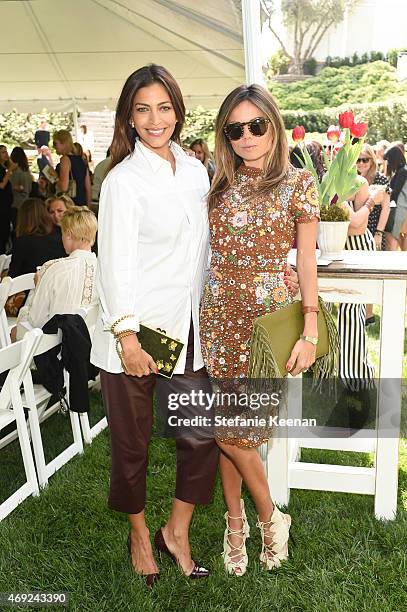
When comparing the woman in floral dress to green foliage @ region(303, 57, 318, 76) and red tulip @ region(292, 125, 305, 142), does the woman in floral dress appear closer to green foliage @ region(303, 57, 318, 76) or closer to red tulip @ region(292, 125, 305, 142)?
red tulip @ region(292, 125, 305, 142)

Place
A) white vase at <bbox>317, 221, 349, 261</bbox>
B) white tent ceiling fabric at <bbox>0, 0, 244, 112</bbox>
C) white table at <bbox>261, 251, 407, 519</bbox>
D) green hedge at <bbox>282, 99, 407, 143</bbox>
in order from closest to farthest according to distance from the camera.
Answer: white table at <bbox>261, 251, 407, 519</bbox> < white vase at <bbox>317, 221, 349, 261</bbox> < white tent ceiling fabric at <bbox>0, 0, 244, 112</bbox> < green hedge at <bbox>282, 99, 407, 143</bbox>

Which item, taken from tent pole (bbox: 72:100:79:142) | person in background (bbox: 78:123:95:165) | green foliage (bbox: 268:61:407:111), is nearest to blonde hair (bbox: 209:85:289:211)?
tent pole (bbox: 72:100:79:142)

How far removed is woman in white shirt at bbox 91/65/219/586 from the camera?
230 cm

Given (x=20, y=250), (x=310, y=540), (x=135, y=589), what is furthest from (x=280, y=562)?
(x=20, y=250)

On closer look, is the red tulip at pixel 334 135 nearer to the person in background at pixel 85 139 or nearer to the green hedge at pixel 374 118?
the person in background at pixel 85 139

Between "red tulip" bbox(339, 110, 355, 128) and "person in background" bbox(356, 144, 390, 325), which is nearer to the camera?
"red tulip" bbox(339, 110, 355, 128)

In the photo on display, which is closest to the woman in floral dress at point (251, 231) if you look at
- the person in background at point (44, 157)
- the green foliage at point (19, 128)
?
the person in background at point (44, 157)

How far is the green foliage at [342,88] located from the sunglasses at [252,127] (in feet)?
52.2

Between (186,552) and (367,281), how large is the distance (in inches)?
46.3

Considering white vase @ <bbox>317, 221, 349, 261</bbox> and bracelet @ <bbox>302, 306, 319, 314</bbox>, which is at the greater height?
white vase @ <bbox>317, 221, 349, 261</bbox>

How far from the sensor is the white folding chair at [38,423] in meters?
3.47

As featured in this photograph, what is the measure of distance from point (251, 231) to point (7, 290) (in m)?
2.30

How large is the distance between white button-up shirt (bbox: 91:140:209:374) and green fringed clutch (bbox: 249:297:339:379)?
0.26m

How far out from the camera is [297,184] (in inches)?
92.6
